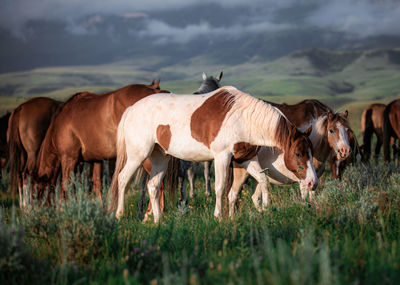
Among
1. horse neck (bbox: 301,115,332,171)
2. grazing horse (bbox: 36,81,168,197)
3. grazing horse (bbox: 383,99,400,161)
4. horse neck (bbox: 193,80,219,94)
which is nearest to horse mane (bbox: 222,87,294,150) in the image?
horse neck (bbox: 301,115,332,171)

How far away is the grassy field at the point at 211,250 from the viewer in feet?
9.07

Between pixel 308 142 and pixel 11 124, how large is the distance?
7.47 metres

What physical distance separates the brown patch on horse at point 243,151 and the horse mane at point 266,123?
191mm

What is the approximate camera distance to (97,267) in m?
3.38

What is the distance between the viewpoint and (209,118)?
5629 millimetres

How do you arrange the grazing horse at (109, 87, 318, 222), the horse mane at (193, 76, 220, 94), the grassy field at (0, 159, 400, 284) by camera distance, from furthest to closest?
the horse mane at (193, 76, 220, 94) < the grazing horse at (109, 87, 318, 222) < the grassy field at (0, 159, 400, 284)

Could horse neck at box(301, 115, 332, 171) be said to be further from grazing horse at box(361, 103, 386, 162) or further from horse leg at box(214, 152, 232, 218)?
grazing horse at box(361, 103, 386, 162)

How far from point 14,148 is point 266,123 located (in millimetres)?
6896

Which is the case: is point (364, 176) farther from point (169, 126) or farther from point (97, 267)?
point (97, 267)

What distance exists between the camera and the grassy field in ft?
9.07

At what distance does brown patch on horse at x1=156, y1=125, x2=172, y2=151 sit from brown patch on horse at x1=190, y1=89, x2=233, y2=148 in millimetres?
412

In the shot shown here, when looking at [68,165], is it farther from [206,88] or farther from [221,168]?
[206,88]

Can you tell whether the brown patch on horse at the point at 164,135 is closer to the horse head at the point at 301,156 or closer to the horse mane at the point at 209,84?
the horse head at the point at 301,156

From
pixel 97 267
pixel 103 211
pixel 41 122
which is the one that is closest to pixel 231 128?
pixel 103 211
